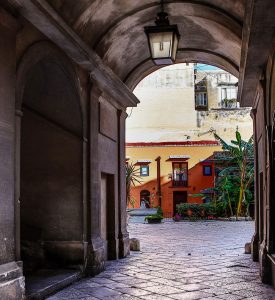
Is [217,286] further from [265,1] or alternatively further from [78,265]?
[265,1]

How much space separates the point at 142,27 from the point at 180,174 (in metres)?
22.9

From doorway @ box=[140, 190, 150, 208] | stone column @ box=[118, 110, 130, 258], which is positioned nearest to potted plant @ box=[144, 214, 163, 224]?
doorway @ box=[140, 190, 150, 208]

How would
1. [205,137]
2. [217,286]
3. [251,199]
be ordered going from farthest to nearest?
[205,137] < [251,199] < [217,286]

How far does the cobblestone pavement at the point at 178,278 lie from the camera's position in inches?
277

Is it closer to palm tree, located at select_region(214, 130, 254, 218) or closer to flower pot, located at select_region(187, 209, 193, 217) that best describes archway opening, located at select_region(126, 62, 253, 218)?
palm tree, located at select_region(214, 130, 254, 218)

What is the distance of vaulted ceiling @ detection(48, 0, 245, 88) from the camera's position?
8.08 m

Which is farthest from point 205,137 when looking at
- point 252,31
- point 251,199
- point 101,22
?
point 252,31

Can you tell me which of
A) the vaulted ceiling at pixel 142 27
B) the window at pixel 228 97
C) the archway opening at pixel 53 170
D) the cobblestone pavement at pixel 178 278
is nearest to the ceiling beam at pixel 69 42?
the vaulted ceiling at pixel 142 27

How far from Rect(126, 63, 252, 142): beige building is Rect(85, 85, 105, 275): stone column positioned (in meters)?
25.1

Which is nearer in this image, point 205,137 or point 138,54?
point 138,54

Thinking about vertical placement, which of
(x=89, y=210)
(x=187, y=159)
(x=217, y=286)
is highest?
(x=187, y=159)

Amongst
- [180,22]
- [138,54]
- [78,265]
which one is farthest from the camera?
[138,54]

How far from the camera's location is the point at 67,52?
763cm

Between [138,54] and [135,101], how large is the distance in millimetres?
1131
